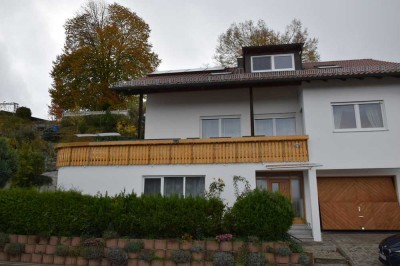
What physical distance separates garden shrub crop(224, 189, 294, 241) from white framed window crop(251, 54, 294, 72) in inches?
320

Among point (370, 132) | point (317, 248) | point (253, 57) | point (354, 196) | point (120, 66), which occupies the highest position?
point (120, 66)

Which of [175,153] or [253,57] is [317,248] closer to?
[175,153]

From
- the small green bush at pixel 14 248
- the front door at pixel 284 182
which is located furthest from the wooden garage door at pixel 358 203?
the small green bush at pixel 14 248

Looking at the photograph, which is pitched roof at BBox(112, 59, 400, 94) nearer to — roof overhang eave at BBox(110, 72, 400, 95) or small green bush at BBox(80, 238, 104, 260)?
roof overhang eave at BBox(110, 72, 400, 95)

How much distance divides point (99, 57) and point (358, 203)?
22560 millimetres

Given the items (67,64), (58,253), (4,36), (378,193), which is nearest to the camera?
(58,253)

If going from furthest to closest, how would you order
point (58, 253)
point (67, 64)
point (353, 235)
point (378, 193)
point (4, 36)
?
point (67, 64) → point (4, 36) → point (378, 193) → point (353, 235) → point (58, 253)

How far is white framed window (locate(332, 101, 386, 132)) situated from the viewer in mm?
12234

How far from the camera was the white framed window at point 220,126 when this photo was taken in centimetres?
1441

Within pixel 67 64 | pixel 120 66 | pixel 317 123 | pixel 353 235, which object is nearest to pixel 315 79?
pixel 317 123

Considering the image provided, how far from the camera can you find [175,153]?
12094mm

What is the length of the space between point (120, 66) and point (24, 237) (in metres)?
20.1

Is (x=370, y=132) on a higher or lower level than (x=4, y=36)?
lower

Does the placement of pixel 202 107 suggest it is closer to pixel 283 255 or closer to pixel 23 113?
pixel 283 255
